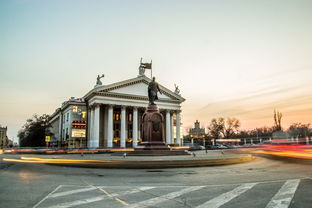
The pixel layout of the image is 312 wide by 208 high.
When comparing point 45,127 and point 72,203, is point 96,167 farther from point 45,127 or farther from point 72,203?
point 45,127

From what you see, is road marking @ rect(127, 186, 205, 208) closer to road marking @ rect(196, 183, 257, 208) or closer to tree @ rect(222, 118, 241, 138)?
road marking @ rect(196, 183, 257, 208)

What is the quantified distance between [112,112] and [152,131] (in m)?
38.0

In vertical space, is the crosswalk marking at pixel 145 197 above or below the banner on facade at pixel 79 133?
below

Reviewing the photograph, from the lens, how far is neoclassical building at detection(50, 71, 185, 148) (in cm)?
5519

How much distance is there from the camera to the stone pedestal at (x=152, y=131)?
1967cm

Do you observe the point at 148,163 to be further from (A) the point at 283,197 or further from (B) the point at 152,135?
(A) the point at 283,197

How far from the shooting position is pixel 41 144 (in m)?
80.4

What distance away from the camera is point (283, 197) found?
19.2 feet

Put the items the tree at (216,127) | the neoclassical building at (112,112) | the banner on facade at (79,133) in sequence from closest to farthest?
the neoclassical building at (112,112)
the banner on facade at (79,133)
the tree at (216,127)

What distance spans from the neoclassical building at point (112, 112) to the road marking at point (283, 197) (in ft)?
162

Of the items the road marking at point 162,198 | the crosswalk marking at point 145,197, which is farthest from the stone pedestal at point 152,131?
the road marking at point 162,198

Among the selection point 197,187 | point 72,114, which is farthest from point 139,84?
point 197,187

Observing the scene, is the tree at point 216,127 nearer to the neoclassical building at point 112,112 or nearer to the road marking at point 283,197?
the neoclassical building at point 112,112

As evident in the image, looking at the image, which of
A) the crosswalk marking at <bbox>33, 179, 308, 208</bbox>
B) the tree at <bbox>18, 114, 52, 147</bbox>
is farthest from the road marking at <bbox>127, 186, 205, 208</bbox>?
the tree at <bbox>18, 114, 52, 147</bbox>
